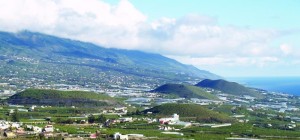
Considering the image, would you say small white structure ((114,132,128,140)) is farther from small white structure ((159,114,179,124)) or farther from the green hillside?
the green hillside

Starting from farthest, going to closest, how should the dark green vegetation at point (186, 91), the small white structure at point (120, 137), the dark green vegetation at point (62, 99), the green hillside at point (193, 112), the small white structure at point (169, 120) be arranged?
1. the dark green vegetation at point (186, 91)
2. the dark green vegetation at point (62, 99)
3. the green hillside at point (193, 112)
4. the small white structure at point (169, 120)
5. the small white structure at point (120, 137)

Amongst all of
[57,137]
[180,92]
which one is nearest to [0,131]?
[57,137]

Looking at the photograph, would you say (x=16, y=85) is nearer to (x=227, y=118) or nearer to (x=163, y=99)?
(x=163, y=99)

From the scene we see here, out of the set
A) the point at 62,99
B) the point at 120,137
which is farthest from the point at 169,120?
the point at 62,99

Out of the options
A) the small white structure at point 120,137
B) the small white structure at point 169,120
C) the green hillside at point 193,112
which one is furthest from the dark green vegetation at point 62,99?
the small white structure at point 120,137

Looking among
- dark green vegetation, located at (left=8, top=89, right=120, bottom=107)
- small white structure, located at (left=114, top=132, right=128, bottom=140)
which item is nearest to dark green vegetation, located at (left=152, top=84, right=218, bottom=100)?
dark green vegetation, located at (left=8, top=89, right=120, bottom=107)

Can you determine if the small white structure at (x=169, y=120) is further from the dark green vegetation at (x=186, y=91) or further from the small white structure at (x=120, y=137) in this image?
the dark green vegetation at (x=186, y=91)

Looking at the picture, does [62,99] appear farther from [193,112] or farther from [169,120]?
[169,120]
